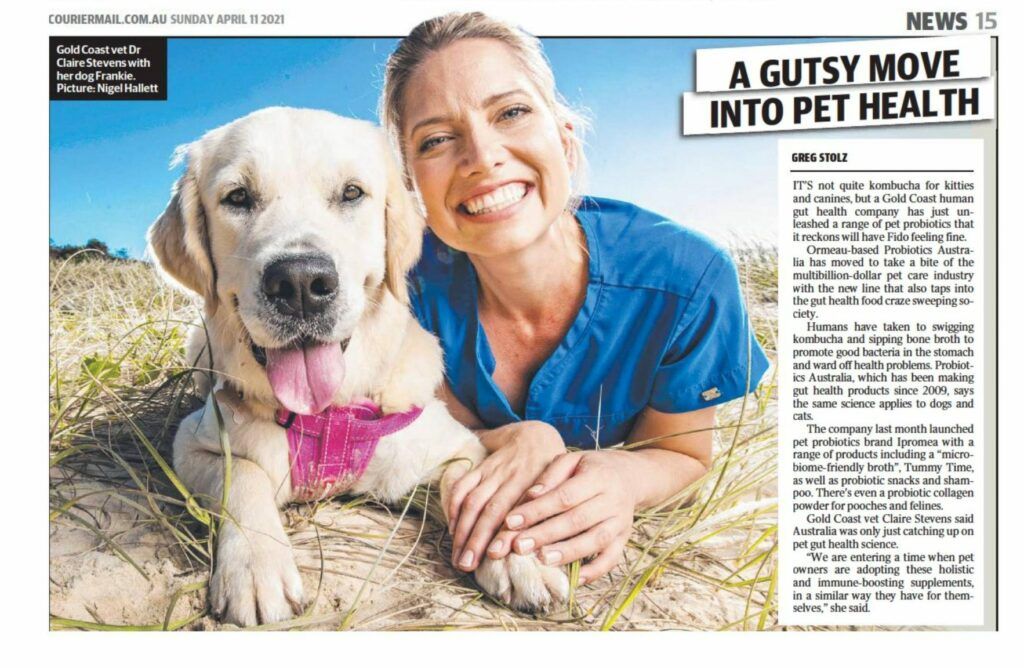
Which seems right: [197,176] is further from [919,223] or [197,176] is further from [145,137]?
[919,223]

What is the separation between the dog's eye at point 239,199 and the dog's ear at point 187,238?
115mm

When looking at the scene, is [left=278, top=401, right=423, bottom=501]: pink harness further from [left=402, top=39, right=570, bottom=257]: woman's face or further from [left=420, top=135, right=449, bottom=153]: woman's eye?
[left=420, top=135, right=449, bottom=153]: woman's eye

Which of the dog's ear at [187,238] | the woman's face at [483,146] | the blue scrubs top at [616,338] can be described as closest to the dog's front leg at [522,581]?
the blue scrubs top at [616,338]

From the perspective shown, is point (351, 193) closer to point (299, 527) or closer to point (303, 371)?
point (303, 371)

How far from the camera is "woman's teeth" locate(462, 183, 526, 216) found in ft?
7.81

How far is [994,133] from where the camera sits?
2350 mm

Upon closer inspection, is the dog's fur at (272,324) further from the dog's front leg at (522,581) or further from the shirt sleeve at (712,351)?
the shirt sleeve at (712,351)

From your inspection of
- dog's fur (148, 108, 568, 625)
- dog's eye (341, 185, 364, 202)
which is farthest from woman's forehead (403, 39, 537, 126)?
dog's eye (341, 185, 364, 202)

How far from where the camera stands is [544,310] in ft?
8.65

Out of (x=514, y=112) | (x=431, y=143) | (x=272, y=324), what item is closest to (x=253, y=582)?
(x=272, y=324)

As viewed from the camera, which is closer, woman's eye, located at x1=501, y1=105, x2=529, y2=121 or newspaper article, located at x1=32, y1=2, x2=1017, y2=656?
newspaper article, located at x1=32, y1=2, x2=1017, y2=656

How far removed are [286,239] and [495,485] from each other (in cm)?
83
